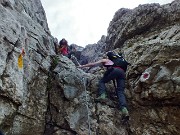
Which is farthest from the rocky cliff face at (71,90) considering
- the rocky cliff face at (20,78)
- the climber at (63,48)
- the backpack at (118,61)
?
the climber at (63,48)

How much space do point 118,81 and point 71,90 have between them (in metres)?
2.55

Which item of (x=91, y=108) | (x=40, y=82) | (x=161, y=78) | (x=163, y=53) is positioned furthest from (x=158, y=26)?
(x=40, y=82)

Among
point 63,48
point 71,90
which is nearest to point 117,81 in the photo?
point 71,90

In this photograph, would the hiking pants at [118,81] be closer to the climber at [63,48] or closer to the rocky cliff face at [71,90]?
the rocky cliff face at [71,90]

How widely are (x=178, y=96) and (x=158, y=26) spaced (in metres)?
7.50

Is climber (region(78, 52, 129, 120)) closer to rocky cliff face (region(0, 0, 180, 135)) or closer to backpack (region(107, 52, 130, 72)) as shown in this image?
backpack (region(107, 52, 130, 72))

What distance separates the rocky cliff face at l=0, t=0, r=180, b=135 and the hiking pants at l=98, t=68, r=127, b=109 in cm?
58

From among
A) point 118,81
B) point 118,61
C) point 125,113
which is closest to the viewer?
point 125,113

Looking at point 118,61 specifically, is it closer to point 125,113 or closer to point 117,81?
→ point 117,81

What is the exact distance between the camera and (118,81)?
14930 mm

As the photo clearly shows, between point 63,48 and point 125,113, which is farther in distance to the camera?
point 63,48

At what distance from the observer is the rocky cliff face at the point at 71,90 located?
12.0 meters

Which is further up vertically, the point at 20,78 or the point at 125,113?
the point at 20,78

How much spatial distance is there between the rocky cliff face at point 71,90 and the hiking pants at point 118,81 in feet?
1.89
